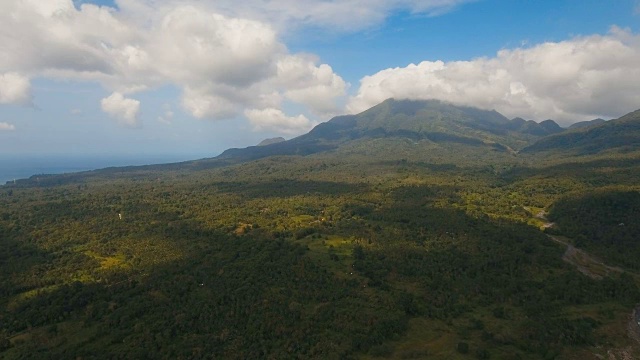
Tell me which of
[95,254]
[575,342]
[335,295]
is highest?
[95,254]

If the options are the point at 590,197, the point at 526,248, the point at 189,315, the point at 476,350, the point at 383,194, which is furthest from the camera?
the point at 383,194

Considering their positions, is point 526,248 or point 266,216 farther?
point 266,216

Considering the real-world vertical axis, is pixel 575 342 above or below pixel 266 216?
below

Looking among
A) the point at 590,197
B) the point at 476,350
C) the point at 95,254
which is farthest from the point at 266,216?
the point at 590,197

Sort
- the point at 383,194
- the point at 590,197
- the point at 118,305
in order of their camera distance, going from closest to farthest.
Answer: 1. the point at 118,305
2. the point at 590,197
3. the point at 383,194

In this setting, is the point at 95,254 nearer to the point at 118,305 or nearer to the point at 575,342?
the point at 118,305

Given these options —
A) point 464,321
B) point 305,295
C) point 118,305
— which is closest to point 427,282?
point 464,321
